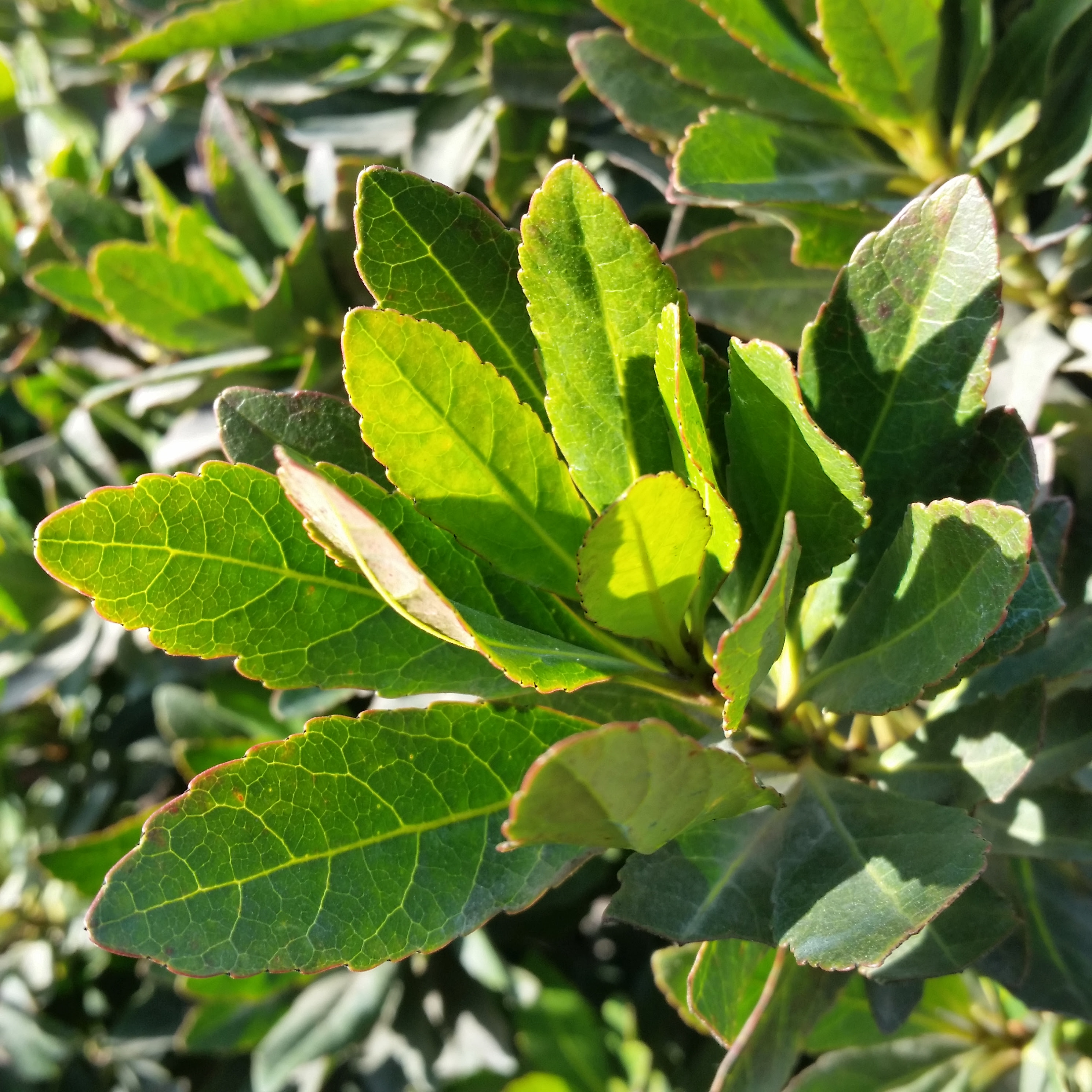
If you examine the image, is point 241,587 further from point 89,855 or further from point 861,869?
point 89,855

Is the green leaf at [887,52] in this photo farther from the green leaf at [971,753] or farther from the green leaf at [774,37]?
the green leaf at [971,753]

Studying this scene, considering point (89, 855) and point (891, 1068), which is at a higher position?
point (89, 855)

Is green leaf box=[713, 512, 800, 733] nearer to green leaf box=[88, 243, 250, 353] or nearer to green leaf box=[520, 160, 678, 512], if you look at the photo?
green leaf box=[520, 160, 678, 512]

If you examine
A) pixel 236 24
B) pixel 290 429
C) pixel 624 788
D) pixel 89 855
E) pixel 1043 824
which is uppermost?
pixel 236 24

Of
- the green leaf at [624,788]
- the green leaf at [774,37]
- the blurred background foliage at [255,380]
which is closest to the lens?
the green leaf at [624,788]

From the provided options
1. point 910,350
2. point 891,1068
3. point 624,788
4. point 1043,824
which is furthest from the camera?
point 891,1068

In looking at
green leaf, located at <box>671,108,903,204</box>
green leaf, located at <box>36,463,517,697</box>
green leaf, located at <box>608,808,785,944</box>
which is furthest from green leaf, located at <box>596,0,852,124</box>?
green leaf, located at <box>608,808,785,944</box>

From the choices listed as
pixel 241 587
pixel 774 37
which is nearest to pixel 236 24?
pixel 774 37

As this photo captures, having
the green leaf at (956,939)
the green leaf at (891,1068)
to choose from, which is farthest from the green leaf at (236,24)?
the green leaf at (891,1068)
